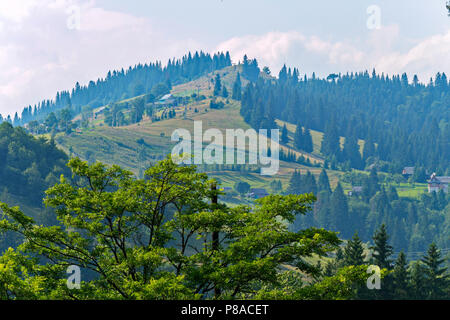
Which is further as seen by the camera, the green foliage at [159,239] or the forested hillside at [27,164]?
the forested hillside at [27,164]

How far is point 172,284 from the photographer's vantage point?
61.4 ft

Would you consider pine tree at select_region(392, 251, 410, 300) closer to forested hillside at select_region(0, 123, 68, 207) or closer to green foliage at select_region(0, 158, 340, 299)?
green foliage at select_region(0, 158, 340, 299)
